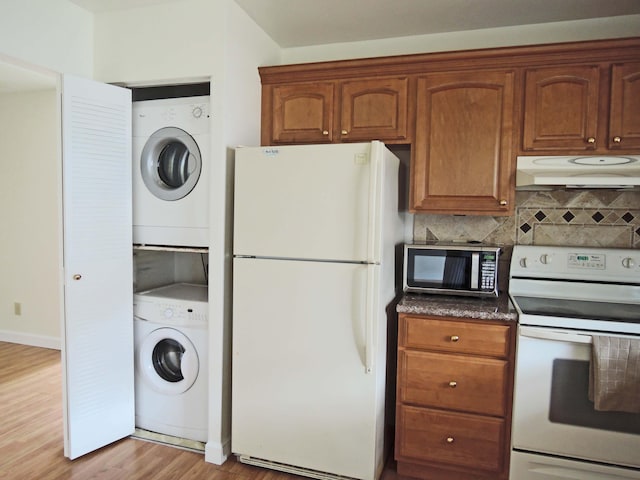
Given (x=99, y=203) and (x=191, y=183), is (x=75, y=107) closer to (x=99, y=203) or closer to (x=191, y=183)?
(x=99, y=203)

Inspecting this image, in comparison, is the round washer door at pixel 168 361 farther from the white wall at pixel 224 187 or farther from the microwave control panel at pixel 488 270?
the microwave control panel at pixel 488 270

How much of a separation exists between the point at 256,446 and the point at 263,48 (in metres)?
2.28

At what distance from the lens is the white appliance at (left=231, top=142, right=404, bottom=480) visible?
82.0 inches

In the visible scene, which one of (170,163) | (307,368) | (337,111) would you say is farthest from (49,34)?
(307,368)

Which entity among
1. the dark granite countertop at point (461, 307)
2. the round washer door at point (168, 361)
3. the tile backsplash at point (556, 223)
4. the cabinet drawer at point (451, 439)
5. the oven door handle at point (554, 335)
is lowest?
the cabinet drawer at point (451, 439)

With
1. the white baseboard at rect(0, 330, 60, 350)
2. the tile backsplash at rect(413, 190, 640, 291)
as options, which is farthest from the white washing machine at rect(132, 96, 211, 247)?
the white baseboard at rect(0, 330, 60, 350)

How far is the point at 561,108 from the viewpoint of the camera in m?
2.28

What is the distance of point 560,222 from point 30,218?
450 centimetres

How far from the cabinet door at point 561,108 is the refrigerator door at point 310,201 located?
842mm

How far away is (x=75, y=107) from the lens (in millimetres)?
2260

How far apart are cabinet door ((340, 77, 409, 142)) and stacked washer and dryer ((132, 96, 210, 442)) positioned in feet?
2.59

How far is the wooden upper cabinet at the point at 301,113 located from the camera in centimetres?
261

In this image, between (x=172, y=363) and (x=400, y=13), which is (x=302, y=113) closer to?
(x=400, y=13)

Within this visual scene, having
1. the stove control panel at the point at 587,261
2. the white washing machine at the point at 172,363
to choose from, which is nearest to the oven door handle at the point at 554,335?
the stove control panel at the point at 587,261
